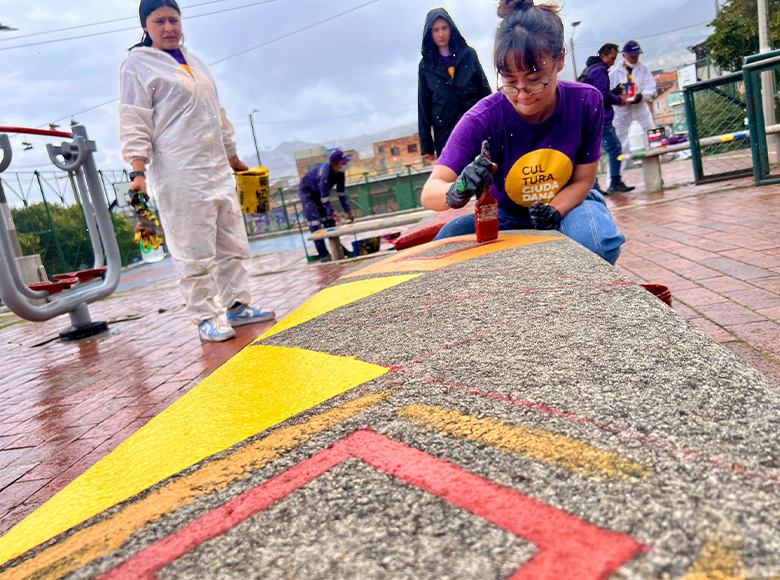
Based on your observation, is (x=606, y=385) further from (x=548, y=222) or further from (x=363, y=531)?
(x=548, y=222)

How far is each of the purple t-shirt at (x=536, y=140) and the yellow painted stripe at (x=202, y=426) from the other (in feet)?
4.45

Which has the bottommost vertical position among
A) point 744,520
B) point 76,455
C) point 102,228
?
point 76,455

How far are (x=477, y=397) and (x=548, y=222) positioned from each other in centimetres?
165

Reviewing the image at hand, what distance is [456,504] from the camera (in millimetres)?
571

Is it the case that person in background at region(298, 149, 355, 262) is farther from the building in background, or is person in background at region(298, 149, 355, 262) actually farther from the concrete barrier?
the building in background

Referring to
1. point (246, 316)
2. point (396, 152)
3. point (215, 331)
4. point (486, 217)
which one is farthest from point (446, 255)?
point (396, 152)

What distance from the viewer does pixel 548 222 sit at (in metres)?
2.32

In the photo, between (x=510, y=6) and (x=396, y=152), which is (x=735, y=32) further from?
(x=396, y=152)

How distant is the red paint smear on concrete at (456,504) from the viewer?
0.46 m

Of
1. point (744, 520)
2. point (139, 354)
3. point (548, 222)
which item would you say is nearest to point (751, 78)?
point (548, 222)

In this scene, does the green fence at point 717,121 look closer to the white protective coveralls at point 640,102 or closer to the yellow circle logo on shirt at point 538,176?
the white protective coveralls at point 640,102

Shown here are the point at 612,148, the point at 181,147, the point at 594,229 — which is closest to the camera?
the point at 594,229

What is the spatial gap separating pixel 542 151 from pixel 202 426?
1.80 metres

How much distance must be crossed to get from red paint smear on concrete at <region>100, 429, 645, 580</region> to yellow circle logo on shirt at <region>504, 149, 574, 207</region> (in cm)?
179
